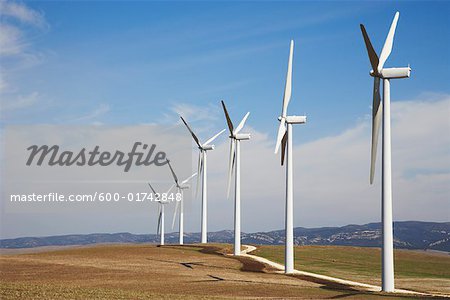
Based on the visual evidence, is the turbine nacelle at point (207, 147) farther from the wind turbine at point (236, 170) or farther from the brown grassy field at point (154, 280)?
the brown grassy field at point (154, 280)

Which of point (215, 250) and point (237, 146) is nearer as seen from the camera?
point (237, 146)

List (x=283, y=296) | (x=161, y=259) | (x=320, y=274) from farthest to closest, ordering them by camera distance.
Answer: (x=161, y=259)
(x=320, y=274)
(x=283, y=296)

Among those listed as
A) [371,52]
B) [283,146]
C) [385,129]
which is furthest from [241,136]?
[385,129]

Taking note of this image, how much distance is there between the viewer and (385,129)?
50281mm

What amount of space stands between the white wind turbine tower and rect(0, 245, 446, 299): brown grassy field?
3.34 meters

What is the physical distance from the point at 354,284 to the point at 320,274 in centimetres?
1223

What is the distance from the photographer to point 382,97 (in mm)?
51469

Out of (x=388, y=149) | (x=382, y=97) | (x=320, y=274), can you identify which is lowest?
(x=320, y=274)

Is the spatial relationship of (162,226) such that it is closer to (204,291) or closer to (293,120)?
(293,120)

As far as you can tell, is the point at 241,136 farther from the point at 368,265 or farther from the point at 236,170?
the point at 368,265

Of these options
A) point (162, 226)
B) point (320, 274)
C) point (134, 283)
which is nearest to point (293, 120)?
point (320, 274)

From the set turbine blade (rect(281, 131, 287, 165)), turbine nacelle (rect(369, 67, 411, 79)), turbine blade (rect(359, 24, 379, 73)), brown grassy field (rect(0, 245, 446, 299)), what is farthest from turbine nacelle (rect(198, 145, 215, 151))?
turbine nacelle (rect(369, 67, 411, 79))

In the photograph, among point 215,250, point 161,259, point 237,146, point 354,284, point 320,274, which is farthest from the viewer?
point 215,250

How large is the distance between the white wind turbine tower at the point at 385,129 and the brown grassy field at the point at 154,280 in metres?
3.34
